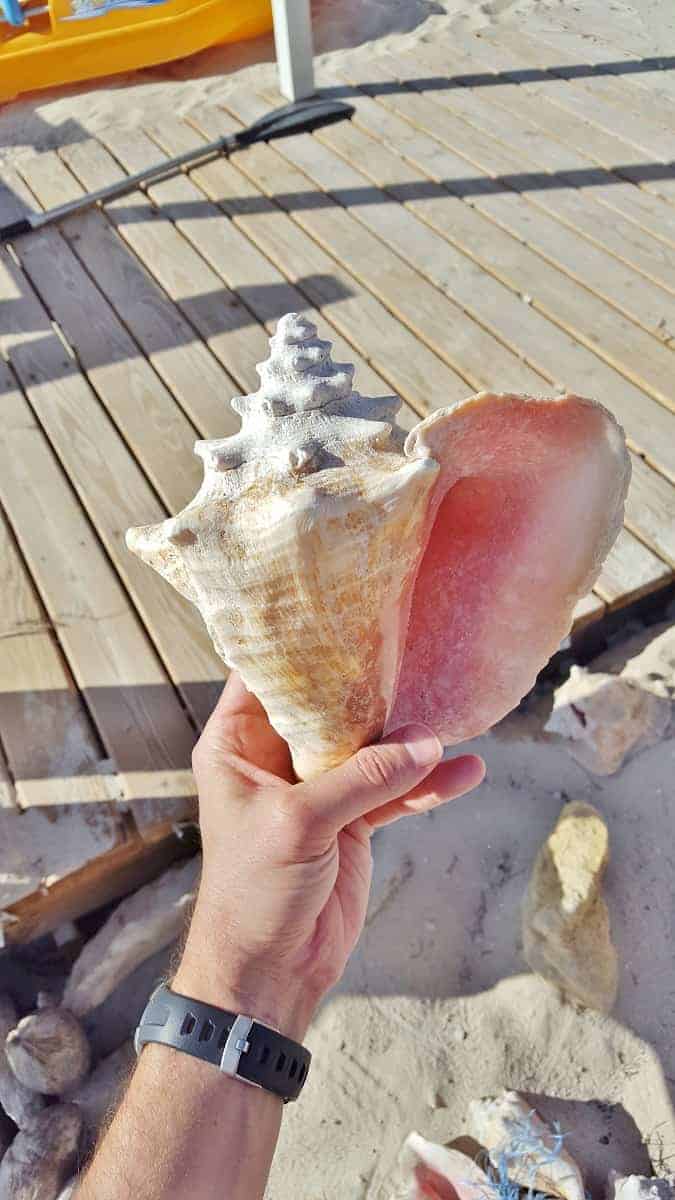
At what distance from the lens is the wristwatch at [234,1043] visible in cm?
132

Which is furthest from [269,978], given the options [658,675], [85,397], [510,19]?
[510,19]

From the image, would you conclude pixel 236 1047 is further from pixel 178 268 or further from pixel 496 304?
pixel 178 268

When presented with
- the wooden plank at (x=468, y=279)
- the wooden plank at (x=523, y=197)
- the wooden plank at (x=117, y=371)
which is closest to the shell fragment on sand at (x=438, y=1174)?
the wooden plank at (x=468, y=279)

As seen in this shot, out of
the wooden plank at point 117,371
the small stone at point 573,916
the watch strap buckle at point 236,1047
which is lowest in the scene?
the small stone at point 573,916

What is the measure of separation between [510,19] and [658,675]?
4.51 meters

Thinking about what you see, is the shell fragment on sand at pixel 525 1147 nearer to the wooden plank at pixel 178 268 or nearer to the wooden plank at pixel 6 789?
the wooden plank at pixel 6 789

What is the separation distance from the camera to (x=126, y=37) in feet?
17.7

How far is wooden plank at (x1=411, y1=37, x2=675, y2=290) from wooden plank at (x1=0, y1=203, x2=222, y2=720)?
2023 mm

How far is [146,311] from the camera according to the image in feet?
11.2

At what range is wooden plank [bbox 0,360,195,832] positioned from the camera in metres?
2.17

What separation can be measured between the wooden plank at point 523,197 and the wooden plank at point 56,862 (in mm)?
2393

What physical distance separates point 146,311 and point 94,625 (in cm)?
155

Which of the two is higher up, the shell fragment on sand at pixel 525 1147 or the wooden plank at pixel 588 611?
the wooden plank at pixel 588 611

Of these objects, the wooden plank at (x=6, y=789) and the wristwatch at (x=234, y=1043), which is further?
the wooden plank at (x=6, y=789)
